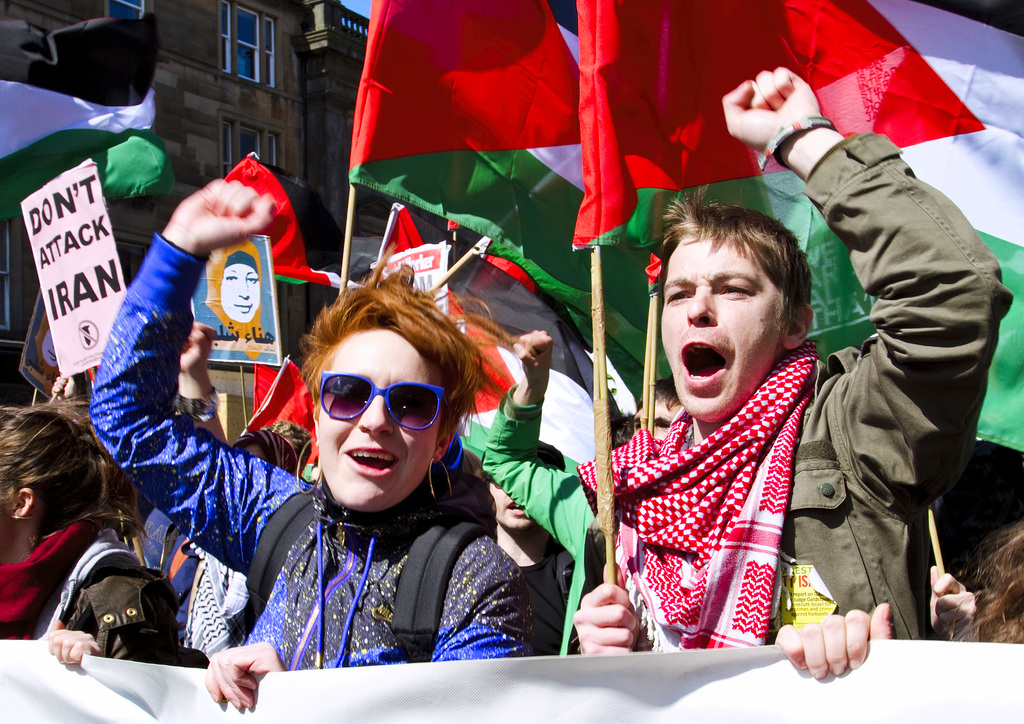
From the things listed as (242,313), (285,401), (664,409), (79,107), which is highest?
(79,107)

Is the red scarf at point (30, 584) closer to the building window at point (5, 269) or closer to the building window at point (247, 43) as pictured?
the building window at point (5, 269)

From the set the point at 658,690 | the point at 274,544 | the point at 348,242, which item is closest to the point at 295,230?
the point at 348,242

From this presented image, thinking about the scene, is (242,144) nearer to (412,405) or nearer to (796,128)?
(412,405)

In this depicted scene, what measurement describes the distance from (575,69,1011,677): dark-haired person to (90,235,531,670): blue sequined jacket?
0.65ft

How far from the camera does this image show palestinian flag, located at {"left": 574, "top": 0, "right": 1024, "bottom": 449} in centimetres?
251

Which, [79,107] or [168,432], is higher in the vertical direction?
[79,107]

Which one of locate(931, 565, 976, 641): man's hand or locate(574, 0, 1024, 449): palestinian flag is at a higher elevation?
locate(574, 0, 1024, 449): palestinian flag

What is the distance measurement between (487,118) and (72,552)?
2036 mm

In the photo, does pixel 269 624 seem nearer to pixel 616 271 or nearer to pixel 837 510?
pixel 837 510

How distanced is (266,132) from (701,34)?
19.0m

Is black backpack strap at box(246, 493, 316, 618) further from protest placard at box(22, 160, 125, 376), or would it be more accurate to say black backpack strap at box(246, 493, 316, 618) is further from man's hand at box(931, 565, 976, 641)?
protest placard at box(22, 160, 125, 376)

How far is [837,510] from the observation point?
165 centimetres

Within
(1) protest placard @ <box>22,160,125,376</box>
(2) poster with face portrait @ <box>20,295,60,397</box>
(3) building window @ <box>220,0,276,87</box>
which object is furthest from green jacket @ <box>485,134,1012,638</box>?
(3) building window @ <box>220,0,276,87</box>

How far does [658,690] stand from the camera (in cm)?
145
